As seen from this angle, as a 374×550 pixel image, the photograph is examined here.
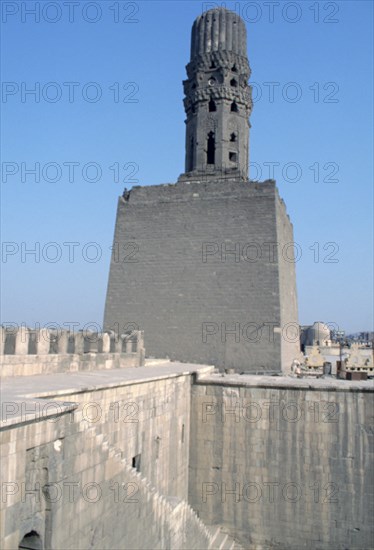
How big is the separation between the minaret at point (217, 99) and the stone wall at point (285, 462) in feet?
26.3

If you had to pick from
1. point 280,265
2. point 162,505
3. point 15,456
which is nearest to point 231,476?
point 162,505

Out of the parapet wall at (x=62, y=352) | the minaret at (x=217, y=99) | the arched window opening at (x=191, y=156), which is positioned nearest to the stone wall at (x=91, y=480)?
the parapet wall at (x=62, y=352)

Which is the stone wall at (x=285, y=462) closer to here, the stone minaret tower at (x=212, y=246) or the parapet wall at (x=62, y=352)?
the parapet wall at (x=62, y=352)

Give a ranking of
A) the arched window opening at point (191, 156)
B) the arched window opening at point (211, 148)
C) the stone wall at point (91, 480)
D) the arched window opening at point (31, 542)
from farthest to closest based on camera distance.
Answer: the arched window opening at point (191, 156), the arched window opening at point (211, 148), the arched window opening at point (31, 542), the stone wall at point (91, 480)

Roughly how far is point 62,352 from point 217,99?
11.4 meters

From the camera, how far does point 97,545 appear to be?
20.3ft

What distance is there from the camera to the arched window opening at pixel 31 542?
206 inches

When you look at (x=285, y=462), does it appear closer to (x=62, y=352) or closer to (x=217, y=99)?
(x=62, y=352)

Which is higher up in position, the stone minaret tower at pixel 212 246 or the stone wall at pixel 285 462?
the stone minaret tower at pixel 212 246

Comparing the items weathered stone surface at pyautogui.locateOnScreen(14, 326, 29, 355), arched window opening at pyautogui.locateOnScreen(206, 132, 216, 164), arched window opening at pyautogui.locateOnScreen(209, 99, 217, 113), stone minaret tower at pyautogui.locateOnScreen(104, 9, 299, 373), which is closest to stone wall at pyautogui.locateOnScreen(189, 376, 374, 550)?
stone minaret tower at pyautogui.locateOnScreen(104, 9, 299, 373)

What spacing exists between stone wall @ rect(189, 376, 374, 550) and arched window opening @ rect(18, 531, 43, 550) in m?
7.60

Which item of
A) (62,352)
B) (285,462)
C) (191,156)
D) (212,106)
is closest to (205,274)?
(191,156)

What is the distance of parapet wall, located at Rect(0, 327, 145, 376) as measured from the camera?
28.8 feet

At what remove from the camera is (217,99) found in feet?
59.6
